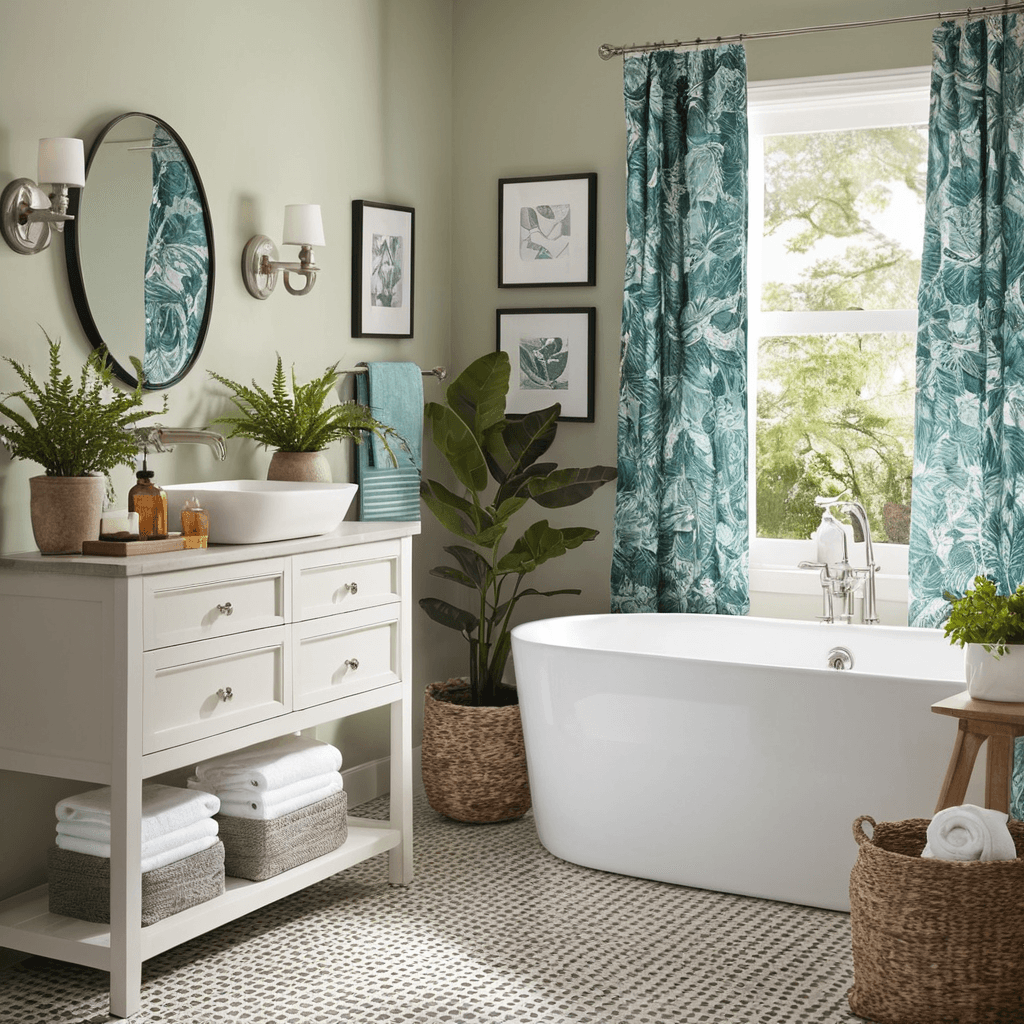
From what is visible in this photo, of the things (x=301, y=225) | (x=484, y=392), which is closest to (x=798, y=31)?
(x=484, y=392)

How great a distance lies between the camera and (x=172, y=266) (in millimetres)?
3252

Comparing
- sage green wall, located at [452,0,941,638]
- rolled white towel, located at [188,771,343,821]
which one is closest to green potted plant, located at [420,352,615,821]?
sage green wall, located at [452,0,941,638]

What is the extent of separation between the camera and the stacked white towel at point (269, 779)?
2975 mm

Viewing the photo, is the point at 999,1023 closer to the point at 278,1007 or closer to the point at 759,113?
the point at 278,1007

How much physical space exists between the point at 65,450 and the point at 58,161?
0.63 meters

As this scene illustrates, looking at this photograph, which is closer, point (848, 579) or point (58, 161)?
point (58, 161)

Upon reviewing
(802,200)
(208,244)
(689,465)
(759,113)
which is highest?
(759,113)

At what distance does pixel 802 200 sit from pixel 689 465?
99 cm

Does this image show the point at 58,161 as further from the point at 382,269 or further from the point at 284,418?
the point at 382,269

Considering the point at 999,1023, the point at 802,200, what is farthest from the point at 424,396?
the point at 999,1023

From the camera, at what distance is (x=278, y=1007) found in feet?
8.73

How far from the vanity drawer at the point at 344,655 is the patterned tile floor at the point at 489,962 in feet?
1.91

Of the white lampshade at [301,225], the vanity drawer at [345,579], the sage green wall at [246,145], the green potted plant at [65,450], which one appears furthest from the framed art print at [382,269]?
the green potted plant at [65,450]

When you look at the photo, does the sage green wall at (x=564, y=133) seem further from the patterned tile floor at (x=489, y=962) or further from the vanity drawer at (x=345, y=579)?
the patterned tile floor at (x=489, y=962)
